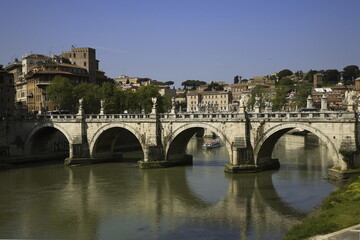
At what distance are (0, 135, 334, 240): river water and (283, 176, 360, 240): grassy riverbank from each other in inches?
75.4

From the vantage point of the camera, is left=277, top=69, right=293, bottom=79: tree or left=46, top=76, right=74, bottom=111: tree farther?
left=277, top=69, right=293, bottom=79: tree

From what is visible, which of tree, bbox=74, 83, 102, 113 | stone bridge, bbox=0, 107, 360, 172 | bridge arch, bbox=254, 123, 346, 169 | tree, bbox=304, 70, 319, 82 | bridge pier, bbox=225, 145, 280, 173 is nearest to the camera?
bridge arch, bbox=254, 123, 346, 169

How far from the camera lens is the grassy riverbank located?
16484 mm

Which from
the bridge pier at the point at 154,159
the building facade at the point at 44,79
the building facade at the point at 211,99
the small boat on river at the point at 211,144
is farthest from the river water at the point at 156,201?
the building facade at the point at 211,99

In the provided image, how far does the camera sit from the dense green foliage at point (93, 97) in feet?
192

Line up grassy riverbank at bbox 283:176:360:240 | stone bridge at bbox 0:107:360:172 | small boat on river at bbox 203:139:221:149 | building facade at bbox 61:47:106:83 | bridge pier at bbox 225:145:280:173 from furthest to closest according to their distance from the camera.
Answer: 1. building facade at bbox 61:47:106:83
2. small boat on river at bbox 203:139:221:149
3. bridge pier at bbox 225:145:280:173
4. stone bridge at bbox 0:107:360:172
5. grassy riverbank at bbox 283:176:360:240

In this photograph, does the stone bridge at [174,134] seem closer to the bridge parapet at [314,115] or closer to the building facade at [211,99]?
the bridge parapet at [314,115]

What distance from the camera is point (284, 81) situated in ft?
476

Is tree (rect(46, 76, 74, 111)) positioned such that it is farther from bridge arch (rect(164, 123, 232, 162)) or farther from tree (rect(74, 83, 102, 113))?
bridge arch (rect(164, 123, 232, 162))

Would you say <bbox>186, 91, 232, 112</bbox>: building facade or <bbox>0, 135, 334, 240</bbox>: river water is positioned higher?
<bbox>186, 91, 232, 112</bbox>: building facade

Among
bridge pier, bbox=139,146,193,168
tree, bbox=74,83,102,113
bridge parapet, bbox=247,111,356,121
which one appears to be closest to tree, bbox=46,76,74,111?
tree, bbox=74,83,102,113

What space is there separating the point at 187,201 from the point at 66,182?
12263 millimetres

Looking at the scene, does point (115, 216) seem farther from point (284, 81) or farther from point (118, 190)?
point (284, 81)

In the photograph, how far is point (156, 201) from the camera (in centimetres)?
2775
